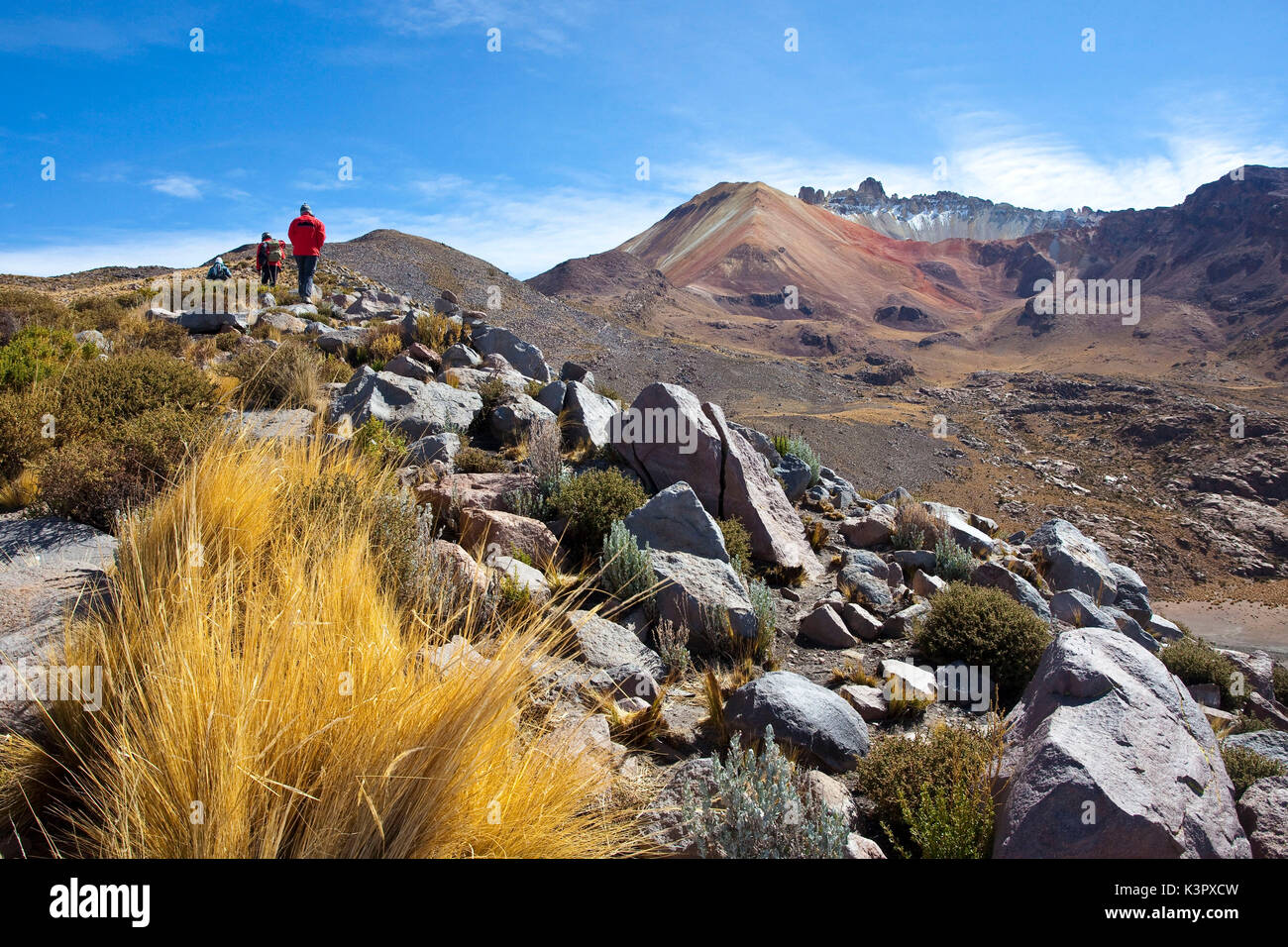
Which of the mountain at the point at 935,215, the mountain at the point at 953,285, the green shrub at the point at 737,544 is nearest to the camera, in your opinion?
the green shrub at the point at 737,544

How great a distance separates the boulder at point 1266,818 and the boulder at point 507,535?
14.9ft

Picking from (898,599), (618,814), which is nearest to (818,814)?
(618,814)

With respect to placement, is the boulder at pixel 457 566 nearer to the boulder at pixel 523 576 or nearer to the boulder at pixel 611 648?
the boulder at pixel 523 576

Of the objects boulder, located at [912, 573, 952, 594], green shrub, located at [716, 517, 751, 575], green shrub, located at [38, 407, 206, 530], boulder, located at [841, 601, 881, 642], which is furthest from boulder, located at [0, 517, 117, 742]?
boulder, located at [912, 573, 952, 594]

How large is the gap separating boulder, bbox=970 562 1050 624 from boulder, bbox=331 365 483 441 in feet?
21.8

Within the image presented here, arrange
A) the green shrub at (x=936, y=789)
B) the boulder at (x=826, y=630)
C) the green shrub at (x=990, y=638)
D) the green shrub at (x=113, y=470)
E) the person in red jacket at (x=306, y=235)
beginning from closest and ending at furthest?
the green shrub at (x=936, y=789), the green shrub at (x=113, y=470), the green shrub at (x=990, y=638), the boulder at (x=826, y=630), the person in red jacket at (x=306, y=235)

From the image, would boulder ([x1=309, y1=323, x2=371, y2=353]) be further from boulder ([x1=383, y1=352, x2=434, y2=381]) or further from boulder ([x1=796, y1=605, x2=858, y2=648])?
boulder ([x1=796, y1=605, x2=858, y2=648])

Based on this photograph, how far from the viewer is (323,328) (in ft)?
42.0

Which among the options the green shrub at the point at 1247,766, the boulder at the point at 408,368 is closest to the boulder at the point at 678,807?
the green shrub at the point at 1247,766

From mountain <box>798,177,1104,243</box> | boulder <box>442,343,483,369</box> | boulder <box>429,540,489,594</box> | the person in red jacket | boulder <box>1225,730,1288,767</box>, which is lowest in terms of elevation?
boulder <box>1225,730,1288,767</box>

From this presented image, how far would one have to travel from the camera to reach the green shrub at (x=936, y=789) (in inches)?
114

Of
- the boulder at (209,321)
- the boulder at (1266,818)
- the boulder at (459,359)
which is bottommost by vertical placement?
the boulder at (1266,818)

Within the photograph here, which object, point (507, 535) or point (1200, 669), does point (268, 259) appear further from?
point (1200, 669)

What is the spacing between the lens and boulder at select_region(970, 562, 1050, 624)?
7.29m
